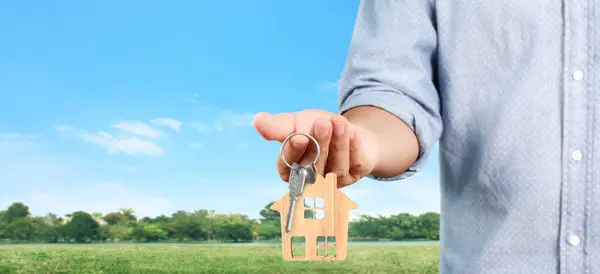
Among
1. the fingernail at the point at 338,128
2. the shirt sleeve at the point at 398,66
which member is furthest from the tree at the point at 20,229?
the fingernail at the point at 338,128

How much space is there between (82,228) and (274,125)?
1306cm

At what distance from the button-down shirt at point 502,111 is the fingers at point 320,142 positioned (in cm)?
42

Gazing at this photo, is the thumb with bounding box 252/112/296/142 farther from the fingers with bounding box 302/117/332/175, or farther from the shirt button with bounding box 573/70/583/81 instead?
the shirt button with bounding box 573/70/583/81

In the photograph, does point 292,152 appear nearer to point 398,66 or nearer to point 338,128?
point 338,128

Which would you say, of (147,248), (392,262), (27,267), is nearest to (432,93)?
(392,262)

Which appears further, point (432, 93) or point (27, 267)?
point (27, 267)

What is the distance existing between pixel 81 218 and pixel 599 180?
515 inches

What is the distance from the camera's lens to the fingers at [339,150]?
0.99 meters

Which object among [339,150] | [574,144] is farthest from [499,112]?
[339,150]

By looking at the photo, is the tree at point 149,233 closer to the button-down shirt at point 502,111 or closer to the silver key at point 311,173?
the button-down shirt at point 502,111

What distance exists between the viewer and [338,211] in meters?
1.01

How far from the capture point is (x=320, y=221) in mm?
→ 1031

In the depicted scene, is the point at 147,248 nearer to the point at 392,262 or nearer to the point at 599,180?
the point at 392,262

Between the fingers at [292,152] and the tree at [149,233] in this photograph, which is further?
the tree at [149,233]
